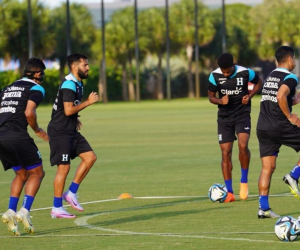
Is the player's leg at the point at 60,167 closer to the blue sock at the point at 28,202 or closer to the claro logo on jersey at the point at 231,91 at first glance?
the blue sock at the point at 28,202

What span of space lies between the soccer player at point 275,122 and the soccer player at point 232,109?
88.3 inches

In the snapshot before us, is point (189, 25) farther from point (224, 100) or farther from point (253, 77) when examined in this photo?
point (224, 100)

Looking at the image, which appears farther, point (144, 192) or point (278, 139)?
point (144, 192)

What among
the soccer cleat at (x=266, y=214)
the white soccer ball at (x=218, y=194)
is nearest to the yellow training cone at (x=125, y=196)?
the white soccer ball at (x=218, y=194)

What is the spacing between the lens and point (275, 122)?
12.2m

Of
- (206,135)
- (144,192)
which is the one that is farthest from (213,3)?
(144,192)

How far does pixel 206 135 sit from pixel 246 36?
77635 millimetres

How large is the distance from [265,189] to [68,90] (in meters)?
2.99

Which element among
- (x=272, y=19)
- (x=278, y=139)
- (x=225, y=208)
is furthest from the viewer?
(x=272, y=19)

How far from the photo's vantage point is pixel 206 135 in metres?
32.2

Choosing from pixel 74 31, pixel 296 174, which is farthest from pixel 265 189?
pixel 74 31

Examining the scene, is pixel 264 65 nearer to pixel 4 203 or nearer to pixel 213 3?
pixel 213 3

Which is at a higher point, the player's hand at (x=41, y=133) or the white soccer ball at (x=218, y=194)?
the player's hand at (x=41, y=133)

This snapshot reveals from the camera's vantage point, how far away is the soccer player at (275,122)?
12.0 meters
